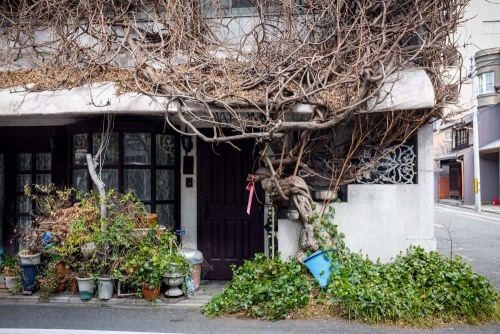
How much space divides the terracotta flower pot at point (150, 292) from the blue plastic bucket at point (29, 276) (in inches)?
79.0

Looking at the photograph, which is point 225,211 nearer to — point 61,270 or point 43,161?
point 61,270

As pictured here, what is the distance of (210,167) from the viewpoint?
873 cm

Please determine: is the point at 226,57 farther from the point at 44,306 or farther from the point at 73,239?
the point at 44,306

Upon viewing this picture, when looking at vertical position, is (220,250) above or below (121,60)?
below

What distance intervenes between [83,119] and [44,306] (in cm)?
344

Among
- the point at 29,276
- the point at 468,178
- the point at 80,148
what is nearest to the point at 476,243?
Result: the point at 80,148

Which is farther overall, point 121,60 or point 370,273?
point 121,60

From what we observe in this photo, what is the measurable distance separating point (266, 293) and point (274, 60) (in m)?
4.05

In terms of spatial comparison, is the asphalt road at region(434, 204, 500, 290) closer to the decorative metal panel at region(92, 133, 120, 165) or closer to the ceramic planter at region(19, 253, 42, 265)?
the decorative metal panel at region(92, 133, 120, 165)

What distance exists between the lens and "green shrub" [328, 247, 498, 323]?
5.82 m

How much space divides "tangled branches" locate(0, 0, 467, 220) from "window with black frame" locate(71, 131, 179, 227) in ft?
2.33

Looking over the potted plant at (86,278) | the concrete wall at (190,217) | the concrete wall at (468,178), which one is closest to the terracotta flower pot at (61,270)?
the potted plant at (86,278)

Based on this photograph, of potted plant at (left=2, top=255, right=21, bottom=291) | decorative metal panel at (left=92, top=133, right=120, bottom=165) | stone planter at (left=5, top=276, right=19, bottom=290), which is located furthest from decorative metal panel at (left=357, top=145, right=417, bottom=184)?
stone planter at (left=5, top=276, right=19, bottom=290)

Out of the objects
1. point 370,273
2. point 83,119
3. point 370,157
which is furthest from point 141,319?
point 370,157
